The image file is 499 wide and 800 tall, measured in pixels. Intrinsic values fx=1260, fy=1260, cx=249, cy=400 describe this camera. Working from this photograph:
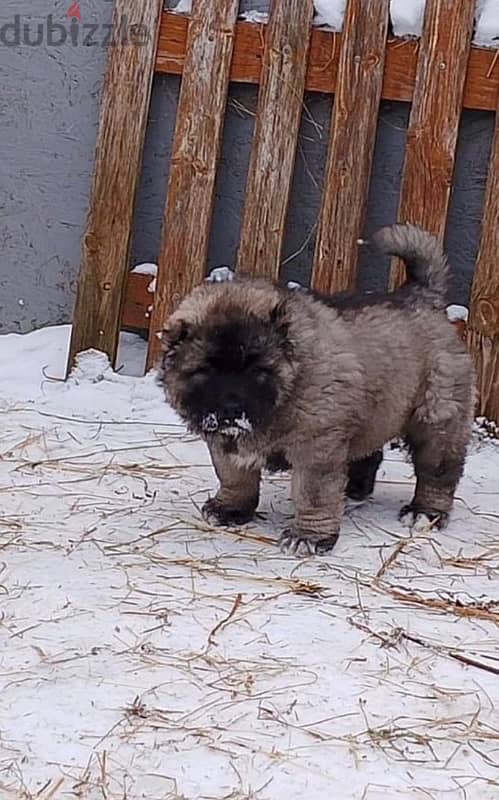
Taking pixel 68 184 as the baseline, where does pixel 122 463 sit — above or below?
below

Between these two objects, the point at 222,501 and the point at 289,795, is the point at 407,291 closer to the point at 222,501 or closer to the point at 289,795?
the point at 222,501

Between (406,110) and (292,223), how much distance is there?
2.31ft

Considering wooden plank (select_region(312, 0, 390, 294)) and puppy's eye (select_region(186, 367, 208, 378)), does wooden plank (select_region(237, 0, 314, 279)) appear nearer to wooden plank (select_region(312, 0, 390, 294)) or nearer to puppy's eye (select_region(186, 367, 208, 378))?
wooden plank (select_region(312, 0, 390, 294))

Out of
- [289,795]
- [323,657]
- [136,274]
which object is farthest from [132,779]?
[136,274]

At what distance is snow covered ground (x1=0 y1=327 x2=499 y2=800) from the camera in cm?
257

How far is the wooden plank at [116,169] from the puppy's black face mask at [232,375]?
1.81 metres

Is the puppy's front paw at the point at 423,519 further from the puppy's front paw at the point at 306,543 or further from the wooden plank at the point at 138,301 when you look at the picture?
the wooden plank at the point at 138,301

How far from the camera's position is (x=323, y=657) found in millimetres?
3141

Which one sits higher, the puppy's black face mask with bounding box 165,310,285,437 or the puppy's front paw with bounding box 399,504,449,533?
the puppy's black face mask with bounding box 165,310,285,437

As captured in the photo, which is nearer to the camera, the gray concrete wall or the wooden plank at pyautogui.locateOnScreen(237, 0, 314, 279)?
the wooden plank at pyautogui.locateOnScreen(237, 0, 314, 279)

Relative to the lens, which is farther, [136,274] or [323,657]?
[136,274]
